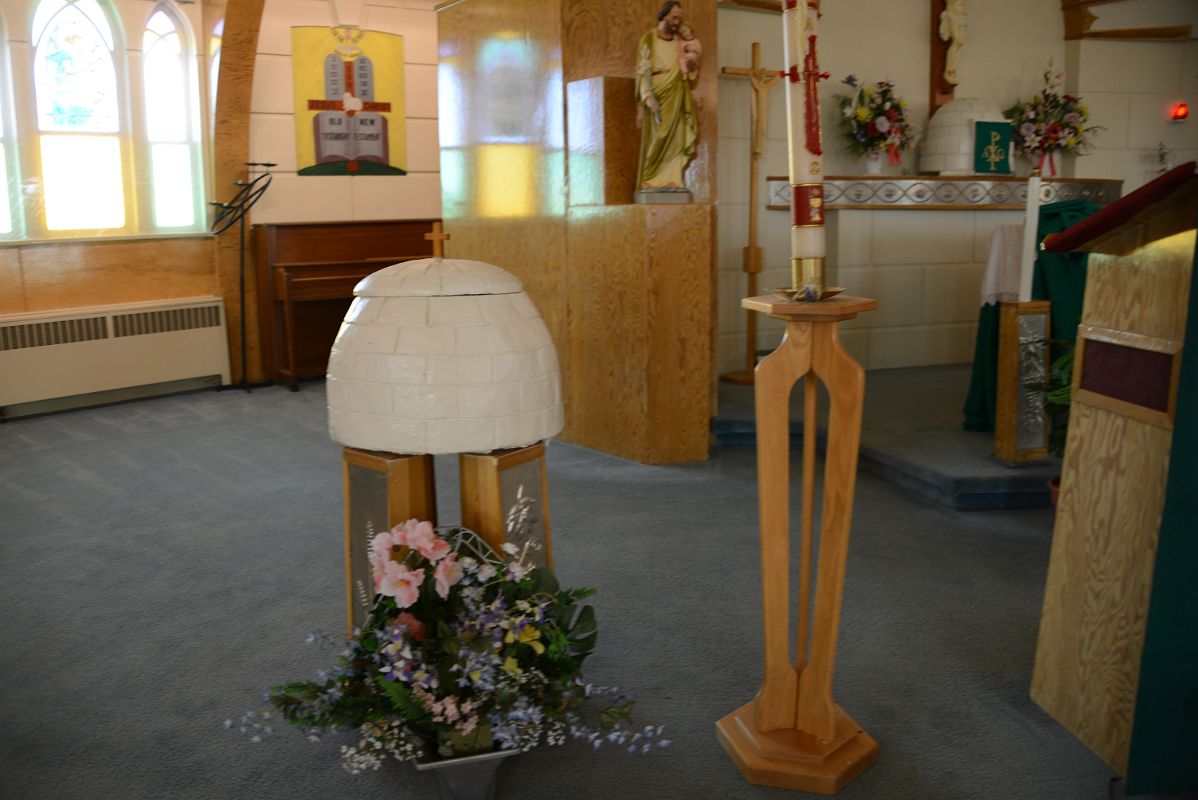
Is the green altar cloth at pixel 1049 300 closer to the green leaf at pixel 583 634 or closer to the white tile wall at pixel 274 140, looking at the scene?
the green leaf at pixel 583 634

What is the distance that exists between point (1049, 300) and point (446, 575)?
3569 mm

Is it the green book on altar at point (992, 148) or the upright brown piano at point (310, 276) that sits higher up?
the green book on altar at point (992, 148)

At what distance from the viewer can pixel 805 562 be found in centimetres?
244

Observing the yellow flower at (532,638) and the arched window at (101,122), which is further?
the arched window at (101,122)

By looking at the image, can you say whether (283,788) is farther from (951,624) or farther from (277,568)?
(951,624)

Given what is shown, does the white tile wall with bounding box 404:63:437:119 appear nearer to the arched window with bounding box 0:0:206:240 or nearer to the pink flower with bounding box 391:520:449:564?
the arched window with bounding box 0:0:206:240

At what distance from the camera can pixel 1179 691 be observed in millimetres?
2154

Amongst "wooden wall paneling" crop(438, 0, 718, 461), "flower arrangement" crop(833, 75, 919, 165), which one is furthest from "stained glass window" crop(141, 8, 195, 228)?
"flower arrangement" crop(833, 75, 919, 165)

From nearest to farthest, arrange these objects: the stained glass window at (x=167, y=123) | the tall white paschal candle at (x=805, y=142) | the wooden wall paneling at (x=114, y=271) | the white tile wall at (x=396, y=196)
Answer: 1. the tall white paschal candle at (x=805, y=142)
2. the wooden wall paneling at (x=114, y=271)
3. the stained glass window at (x=167, y=123)
4. the white tile wall at (x=396, y=196)

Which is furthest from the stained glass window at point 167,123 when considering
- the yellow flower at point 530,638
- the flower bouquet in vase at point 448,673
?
the yellow flower at point 530,638

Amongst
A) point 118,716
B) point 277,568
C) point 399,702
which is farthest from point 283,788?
point 277,568

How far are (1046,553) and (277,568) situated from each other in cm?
294

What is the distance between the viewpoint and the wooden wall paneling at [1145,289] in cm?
218

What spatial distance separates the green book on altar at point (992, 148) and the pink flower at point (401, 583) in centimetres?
654
